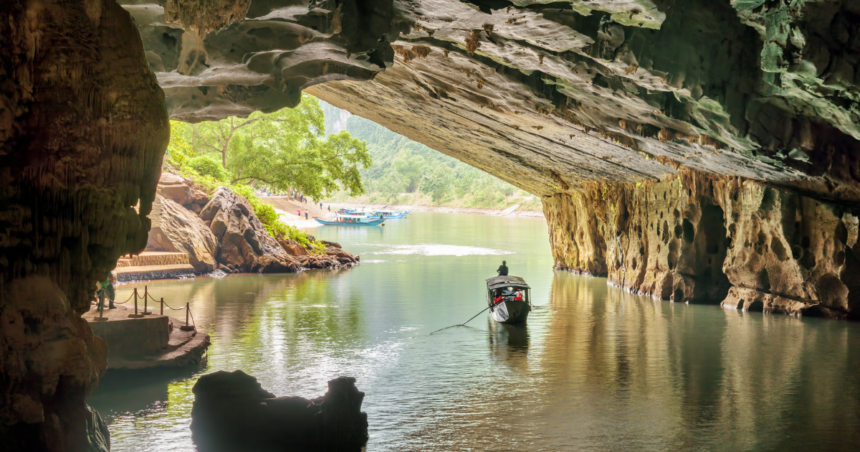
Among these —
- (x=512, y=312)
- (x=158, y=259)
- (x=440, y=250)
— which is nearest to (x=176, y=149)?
(x=158, y=259)

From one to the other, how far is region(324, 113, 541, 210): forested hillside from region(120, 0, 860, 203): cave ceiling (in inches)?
3267

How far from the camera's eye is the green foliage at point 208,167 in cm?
3678

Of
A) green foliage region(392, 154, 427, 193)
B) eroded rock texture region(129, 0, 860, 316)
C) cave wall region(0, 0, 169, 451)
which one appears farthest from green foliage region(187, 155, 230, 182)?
green foliage region(392, 154, 427, 193)

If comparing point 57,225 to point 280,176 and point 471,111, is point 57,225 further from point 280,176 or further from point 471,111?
point 280,176

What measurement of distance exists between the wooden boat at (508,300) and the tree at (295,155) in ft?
62.2

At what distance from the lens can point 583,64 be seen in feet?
40.2

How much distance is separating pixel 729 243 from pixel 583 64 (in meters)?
13.7

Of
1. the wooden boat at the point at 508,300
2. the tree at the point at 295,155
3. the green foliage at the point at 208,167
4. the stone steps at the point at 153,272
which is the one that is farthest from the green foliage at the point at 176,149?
the wooden boat at the point at 508,300

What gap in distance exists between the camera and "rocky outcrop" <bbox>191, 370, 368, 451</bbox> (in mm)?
9516

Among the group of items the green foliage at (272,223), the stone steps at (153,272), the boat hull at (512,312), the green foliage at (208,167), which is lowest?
the boat hull at (512,312)

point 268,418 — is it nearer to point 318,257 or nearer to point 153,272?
point 153,272

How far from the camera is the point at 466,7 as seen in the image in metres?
→ 10.1

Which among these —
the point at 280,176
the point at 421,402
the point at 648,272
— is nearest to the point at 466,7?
the point at 421,402

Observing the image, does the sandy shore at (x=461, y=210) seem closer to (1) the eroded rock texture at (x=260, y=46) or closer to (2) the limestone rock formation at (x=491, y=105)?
(2) the limestone rock formation at (x=491, y=105)
